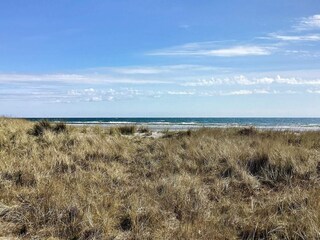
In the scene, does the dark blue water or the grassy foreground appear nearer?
the grassy foreground

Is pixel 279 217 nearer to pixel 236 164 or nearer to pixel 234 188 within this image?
pixel 234 188

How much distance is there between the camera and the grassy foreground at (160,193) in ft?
18.9

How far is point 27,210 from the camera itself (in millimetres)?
6418

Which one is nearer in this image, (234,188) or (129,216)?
(129,216)

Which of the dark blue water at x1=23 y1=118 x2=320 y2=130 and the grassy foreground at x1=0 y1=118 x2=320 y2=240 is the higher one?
the dark blue water at x1=23 y1=118 x2=320 y2=130

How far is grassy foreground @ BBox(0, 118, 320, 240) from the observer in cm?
575

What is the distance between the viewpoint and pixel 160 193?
741cm

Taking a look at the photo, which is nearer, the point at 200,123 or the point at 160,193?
the point at 160,193

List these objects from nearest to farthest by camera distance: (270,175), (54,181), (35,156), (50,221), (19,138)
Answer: (50,221) → (54,181) → (270,175) → (35,156) → (19,138)

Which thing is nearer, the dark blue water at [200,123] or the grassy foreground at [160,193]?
the grassy foreground at [160,193]

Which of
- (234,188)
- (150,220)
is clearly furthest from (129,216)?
(234,188)

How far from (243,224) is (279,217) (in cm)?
55

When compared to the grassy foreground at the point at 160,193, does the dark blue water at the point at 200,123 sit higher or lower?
higher

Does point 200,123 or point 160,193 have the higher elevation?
point 200,123
